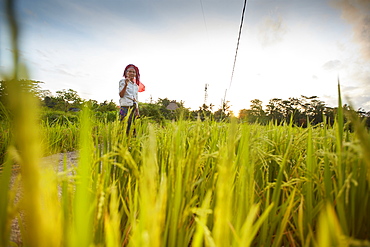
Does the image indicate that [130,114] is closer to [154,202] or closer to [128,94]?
[154,202]

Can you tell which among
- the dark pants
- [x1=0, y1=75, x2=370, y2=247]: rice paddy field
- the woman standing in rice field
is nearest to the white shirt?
the woman standing in rice field

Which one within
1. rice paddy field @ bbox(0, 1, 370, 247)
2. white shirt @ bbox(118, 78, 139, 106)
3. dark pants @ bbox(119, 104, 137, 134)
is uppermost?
white shirt @ bbox(118, 78, 139, 106)

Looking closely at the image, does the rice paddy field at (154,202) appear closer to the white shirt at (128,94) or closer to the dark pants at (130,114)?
the dark pants at (130,114)

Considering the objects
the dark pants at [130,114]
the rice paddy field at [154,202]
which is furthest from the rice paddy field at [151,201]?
the dark pants at [130,114]

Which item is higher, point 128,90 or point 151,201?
point 128,90

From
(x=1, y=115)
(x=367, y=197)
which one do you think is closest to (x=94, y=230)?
(x=367, y=197)

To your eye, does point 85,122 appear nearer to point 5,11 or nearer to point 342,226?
point 5,11

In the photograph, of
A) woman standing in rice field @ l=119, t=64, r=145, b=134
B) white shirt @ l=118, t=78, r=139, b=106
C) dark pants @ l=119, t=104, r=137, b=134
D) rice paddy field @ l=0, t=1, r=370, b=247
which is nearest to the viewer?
rice paddy field @ l=0, t=1, r=370, b=247

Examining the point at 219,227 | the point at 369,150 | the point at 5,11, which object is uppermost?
the point at 5,11

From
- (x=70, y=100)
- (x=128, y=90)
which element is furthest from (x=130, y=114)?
(x=128, y=90)

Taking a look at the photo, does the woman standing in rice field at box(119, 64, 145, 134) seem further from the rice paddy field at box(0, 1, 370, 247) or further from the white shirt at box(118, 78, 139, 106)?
the rice paddy field at box(0, 1, 370, 247)

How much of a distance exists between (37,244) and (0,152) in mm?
2707

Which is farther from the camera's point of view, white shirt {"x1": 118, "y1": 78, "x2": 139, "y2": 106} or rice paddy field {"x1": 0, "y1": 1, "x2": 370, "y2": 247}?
white shirt {"x1": 118, "y1": 78, "x2": 139, "y2": 106}

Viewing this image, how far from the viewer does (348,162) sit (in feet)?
2.08
